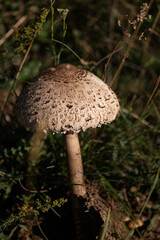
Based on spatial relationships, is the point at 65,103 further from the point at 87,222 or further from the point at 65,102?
the point at 87,222

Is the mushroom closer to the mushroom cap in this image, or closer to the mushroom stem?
the mushroom cap

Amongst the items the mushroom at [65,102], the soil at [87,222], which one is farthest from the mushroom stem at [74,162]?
the mushroom at [65,102]

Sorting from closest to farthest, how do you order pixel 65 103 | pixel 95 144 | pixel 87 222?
1. pixel 65 103
2. pixel 87 222
3. pixel 95 144

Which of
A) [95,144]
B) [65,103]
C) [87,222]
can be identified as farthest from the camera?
[95,144]

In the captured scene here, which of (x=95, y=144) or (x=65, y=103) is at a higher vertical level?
(x=65, y=103)

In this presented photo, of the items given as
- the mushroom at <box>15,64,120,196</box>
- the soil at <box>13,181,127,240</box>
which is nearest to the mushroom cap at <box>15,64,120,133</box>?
the mushroom at <box>15,64,120,196</box>

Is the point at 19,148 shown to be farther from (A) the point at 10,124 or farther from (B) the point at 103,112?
(B) the point at 103,112

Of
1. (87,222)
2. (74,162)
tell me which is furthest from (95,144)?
(87,222)

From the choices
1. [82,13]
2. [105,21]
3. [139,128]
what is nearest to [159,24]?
[105,21]
